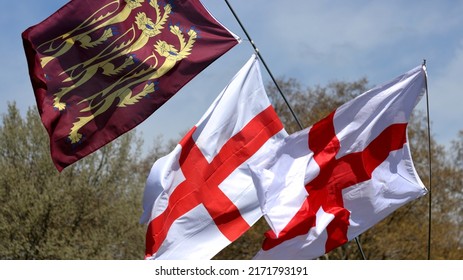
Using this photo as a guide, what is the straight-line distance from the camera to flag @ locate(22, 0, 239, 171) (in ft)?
31.2

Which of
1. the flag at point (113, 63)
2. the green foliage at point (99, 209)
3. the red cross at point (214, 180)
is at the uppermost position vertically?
the flag at point (113, 63)

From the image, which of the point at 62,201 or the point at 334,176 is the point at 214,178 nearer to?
the point at 334,176

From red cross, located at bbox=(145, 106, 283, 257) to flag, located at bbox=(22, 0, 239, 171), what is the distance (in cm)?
69

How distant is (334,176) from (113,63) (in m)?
2.65

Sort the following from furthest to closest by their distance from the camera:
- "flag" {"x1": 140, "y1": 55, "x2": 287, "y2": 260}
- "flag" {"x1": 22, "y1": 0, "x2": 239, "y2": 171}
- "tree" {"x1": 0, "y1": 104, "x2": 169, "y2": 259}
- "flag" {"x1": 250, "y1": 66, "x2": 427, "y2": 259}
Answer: "tree" {"x1": 0, "y1": 104, "x2": 169, "y2": 259}, "flag" {"x1": 22, "y1": 0, "x2": 239, "y2": 171}, "flag" {"x1": 140, "y1": 55, "x2": 287, "y2": 260}, "flag" {"x1": 250, "y1": 66, "x2": 427, "y2": 259}

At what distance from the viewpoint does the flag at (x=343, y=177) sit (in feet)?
28.1

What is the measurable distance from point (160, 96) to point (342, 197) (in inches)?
89.2

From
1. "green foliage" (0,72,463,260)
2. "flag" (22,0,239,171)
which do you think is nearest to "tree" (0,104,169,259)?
"green foliage" (0,72,463,260)

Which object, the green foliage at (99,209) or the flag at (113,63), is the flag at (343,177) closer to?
the flag at (113,63)

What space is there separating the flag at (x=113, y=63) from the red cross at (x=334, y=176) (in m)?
1.56

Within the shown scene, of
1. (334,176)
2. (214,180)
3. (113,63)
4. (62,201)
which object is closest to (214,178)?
(214,180)

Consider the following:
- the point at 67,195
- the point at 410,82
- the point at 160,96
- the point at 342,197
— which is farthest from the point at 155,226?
the point at 67,195

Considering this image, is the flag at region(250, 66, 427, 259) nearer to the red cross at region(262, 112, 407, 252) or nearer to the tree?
the red cross at region(262, 112, 407, 252)

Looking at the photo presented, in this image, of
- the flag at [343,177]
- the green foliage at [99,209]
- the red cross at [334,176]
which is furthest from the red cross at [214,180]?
the green foliage at [99,209]
